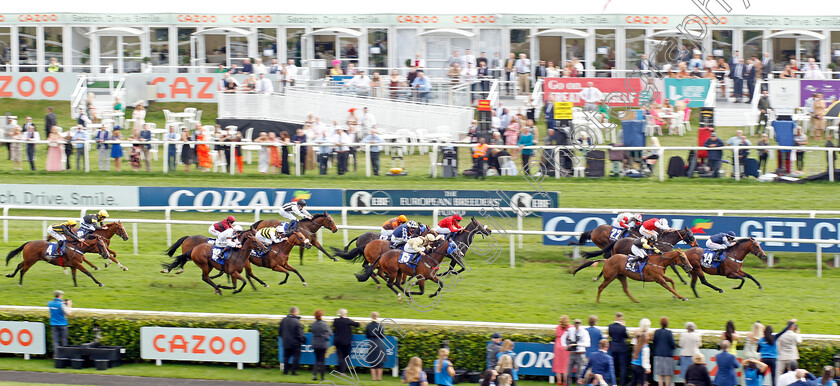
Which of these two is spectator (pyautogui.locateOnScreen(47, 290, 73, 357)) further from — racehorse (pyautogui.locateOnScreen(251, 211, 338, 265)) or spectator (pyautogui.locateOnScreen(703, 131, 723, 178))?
spectator (pyautogui.locateOnScreen(703, 131, 723, 178))

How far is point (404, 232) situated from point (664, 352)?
401 cm

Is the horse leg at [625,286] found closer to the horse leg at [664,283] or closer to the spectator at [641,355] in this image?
the horse leg at [664,283]

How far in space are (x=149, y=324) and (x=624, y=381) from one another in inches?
211

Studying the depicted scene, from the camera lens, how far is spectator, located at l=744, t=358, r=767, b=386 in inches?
437

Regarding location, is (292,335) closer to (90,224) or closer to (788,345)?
(90,224)

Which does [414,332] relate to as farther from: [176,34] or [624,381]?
[176,34]

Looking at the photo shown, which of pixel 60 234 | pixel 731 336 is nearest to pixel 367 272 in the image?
pixel 60 234

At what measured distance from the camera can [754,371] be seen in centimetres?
1112

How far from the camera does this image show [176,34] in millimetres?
27484

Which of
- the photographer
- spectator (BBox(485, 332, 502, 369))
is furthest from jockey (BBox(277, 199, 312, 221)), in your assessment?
the photographer

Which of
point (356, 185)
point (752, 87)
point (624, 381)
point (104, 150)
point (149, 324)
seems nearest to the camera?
point (624, 381)

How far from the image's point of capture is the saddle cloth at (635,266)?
13648 millimetres

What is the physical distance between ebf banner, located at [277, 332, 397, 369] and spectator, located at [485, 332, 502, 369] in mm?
1131

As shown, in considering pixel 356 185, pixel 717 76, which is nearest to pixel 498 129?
pixel 356 185
